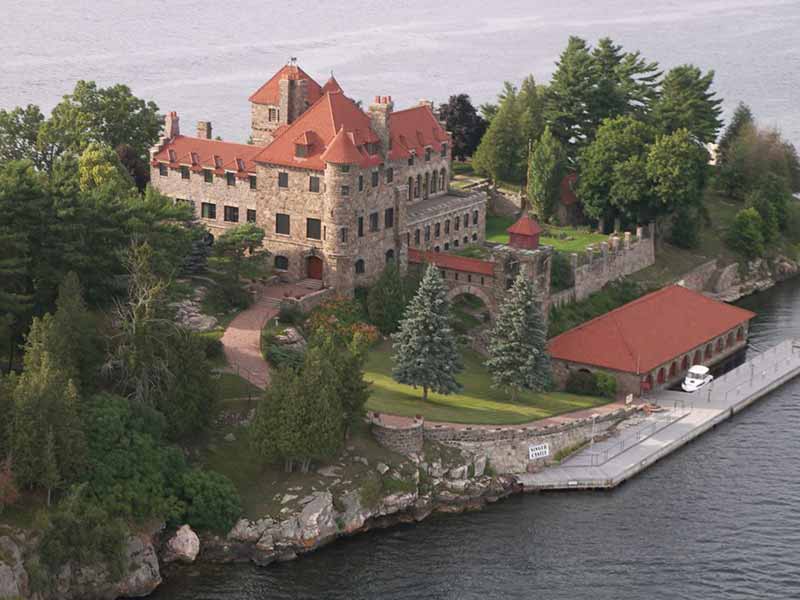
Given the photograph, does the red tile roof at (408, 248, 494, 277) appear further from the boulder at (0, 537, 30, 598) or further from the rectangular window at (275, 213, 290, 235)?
the boulder at (0, 537, 30, 598)

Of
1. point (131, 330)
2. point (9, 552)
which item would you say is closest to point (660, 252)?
point (131, 330)

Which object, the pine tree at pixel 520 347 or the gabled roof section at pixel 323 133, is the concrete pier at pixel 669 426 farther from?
the gabled roof section at pixel 323 133

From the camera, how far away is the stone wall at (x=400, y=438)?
8250 cm

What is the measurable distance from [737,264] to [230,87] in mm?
66004

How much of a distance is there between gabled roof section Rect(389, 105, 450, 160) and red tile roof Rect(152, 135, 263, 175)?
10595 millimetres

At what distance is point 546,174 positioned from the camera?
12506cm

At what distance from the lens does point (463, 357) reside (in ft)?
324

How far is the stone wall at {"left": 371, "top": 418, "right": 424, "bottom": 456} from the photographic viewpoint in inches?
3248

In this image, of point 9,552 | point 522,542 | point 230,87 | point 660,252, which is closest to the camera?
point 9,552

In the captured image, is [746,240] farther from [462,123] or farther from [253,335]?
[253,335]

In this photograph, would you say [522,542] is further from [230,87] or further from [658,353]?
[230,87]

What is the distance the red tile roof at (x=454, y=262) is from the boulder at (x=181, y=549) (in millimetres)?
33414

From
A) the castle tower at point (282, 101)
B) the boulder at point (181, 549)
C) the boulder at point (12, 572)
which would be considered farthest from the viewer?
the castle tower at point (282, 101)

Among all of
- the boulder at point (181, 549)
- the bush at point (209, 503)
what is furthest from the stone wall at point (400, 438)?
the boulder at point (181, 549)
